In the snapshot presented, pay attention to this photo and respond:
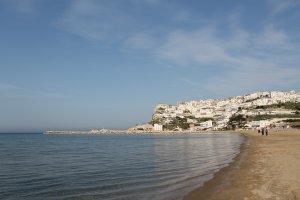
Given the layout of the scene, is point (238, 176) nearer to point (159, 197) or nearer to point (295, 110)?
point (159, 197)

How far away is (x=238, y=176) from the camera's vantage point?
15.0m

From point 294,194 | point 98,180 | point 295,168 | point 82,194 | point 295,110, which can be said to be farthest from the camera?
point 295,110

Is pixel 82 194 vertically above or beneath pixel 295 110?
beneath

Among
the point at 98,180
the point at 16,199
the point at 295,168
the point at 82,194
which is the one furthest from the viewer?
the point at 295,168

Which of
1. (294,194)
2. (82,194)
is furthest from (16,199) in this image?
(294,194)

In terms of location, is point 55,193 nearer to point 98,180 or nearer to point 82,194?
point 82,194

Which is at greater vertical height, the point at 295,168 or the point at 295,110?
the point at 295,110

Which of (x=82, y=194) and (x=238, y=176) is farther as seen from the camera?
(x=238, y=176)

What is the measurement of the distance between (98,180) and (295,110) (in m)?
201

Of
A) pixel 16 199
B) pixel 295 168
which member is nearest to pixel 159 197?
pixel 16 199

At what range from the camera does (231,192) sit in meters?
11.4

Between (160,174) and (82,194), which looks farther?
(160,174)

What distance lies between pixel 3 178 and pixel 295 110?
202m

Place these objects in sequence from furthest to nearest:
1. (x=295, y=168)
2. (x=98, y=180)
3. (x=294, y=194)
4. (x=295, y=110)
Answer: (x=295, y=110) < (x=295, y=168) < (x=98, y=180) < (x=294, y=194)
